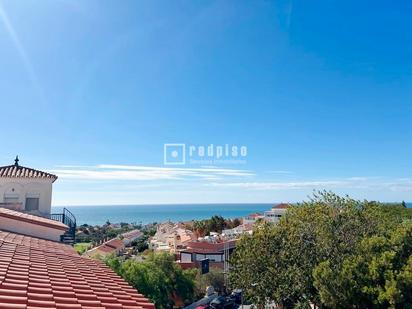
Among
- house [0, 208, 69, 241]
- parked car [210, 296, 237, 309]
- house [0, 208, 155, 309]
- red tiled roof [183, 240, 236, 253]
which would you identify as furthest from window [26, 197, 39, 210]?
red tiled roof [183, 240, 236, 253]

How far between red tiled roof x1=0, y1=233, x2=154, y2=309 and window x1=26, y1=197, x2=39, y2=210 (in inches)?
489

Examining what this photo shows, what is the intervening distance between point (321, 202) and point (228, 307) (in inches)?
464

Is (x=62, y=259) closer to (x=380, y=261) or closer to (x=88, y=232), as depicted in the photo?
(x=380, y=261)

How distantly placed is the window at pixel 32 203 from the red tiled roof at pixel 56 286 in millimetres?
12413

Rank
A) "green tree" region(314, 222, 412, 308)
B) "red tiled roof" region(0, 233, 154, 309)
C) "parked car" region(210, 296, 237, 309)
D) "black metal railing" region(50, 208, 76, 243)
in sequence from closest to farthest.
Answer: "red tiled roof" region(0, 233, 154, 309), "green tree" region(314, 222, 412, 308), "black metal railing" region(50, 208, 76, 243), "parked car" region(210, 296, 237, 309)

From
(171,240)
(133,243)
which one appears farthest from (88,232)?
(171,240)

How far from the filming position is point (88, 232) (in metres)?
94.1

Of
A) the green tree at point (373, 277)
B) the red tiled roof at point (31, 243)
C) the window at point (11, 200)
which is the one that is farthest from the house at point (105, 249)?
the green tree at point (373, 277)

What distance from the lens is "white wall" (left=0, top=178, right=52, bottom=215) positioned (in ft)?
60.3

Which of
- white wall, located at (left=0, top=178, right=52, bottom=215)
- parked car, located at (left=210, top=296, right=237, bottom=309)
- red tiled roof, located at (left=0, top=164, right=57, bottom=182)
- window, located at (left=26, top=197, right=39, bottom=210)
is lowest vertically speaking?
parked car, located at (left=210, top=296, right=237, bottom=309)

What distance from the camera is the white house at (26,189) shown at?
724 inches

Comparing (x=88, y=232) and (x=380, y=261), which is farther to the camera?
(x=88, y=232)

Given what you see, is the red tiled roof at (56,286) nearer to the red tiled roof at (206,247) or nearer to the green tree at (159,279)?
the green tree at (159,279)

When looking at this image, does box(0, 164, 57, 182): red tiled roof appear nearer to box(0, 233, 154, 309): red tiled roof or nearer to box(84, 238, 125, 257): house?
box(84, 238, 125, 257): house
